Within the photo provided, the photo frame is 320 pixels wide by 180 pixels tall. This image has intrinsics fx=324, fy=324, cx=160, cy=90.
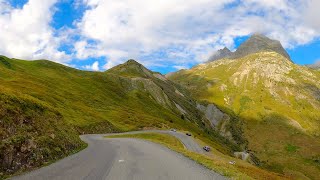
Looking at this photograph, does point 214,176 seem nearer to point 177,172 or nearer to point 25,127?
point 177,172

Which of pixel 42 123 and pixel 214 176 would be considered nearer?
pixel 214 176

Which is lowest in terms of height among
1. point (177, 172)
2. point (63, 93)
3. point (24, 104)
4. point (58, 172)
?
point (58, 172)

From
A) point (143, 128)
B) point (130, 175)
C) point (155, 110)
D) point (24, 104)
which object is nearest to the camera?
point (130, 175)

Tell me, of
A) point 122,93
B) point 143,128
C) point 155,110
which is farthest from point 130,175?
point 122,93

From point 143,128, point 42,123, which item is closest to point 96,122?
point 143,128

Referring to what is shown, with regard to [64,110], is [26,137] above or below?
below

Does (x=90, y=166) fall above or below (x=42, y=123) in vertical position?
below

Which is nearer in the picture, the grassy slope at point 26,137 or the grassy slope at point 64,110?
the grassy slope at point 26,137

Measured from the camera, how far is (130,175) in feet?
74.0

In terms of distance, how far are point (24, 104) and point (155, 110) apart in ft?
488

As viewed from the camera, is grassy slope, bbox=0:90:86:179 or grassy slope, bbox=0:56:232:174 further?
grassy slope, bbox=0:56:232:174

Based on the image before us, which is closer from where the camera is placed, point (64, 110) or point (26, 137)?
point (26, 137)

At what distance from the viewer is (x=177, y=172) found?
24109 mm

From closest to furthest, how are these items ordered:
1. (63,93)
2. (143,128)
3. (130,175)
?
(130,175)
(143,128)
(63,93)
